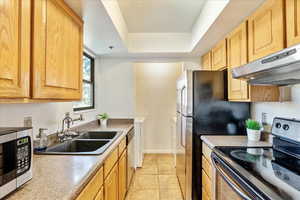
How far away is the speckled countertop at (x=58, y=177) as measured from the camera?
90 centimetres

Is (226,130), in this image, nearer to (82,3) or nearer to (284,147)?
(284,147)

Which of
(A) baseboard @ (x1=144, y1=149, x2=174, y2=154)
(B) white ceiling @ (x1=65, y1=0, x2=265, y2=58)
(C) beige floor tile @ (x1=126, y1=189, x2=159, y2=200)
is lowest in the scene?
(C) beige floor tile @ (x1=126, y1=189, x2=159, y2=200)

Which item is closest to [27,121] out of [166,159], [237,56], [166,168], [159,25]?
[237,56]

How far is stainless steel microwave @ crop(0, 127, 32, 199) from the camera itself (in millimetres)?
833

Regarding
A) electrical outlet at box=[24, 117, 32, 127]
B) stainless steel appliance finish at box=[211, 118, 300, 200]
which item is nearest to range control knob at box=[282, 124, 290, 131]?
stainless steel appliance finish at box=[211, 118, 300, 200]

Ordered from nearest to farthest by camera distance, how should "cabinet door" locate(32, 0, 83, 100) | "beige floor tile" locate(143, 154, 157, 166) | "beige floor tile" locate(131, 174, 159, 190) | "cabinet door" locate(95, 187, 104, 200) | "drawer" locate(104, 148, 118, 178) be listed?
"cabinet door" locate(32, 0, 83, 100) < "cabinet door" locate(95, 187, 104, 200) < "drawer" locate(104, 148, 118, 178) < "beige floor tile" locate(131, 174, 159, 190) < "beige floor tile" locate(143, 154, 157, 166)

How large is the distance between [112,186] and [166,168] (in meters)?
2.22

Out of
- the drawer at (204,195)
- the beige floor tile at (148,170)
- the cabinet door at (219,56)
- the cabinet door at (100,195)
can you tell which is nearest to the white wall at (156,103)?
the beige floor tile at (148,170)

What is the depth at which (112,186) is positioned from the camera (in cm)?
181

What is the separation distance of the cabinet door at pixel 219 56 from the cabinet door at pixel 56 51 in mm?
1653

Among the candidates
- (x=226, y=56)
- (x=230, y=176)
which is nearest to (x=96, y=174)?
(x=230, y=176)

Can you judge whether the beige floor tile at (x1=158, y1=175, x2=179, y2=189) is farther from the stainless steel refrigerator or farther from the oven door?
the oven door

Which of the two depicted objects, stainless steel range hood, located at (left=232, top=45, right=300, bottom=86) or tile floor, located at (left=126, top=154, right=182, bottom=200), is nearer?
stainless steel range hood, located at (left=232, top=45, right=300, bottom=86)

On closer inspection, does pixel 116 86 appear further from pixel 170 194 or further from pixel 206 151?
pixel 206 151
